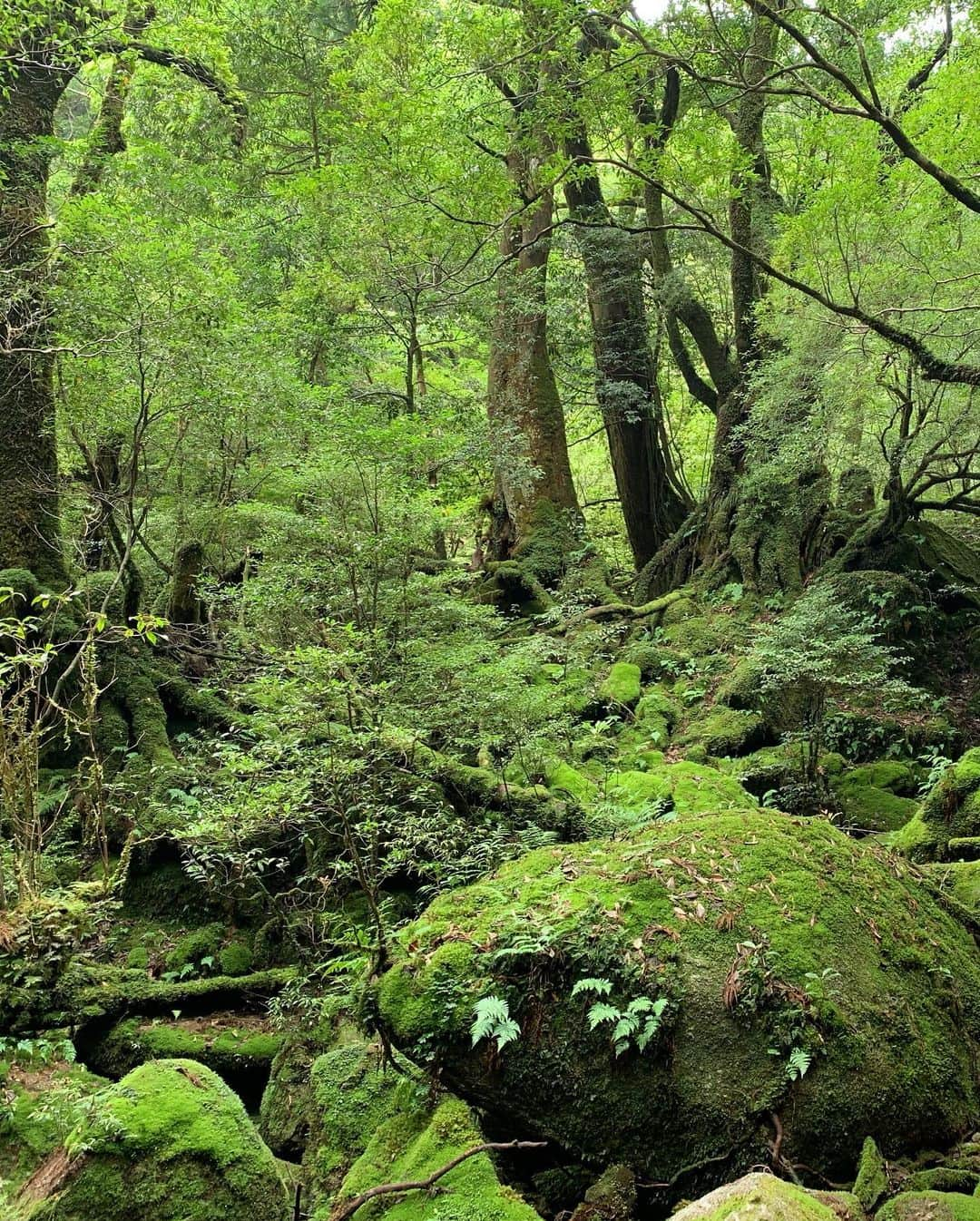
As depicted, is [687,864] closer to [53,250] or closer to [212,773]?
[212,773]

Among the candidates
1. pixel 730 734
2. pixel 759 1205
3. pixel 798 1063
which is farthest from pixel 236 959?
pixel 730 734

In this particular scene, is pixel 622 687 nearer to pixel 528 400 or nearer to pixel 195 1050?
pixel 528 400

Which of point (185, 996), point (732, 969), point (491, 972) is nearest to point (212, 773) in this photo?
point (185, 996)

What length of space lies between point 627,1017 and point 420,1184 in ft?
3.02

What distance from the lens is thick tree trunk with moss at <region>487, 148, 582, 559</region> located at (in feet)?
44.6

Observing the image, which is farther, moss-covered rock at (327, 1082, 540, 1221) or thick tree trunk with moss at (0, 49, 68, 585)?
thick tree trunk with moss at (0, 49, 68, 585)

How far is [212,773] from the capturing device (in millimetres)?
6828

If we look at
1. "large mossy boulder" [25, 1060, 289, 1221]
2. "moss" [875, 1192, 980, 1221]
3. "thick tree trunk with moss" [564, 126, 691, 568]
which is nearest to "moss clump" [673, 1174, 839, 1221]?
"moss" [875, 1192, 980, 1221]

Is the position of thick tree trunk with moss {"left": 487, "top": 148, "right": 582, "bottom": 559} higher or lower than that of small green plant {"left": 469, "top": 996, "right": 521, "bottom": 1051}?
higher

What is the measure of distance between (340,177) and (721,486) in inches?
284

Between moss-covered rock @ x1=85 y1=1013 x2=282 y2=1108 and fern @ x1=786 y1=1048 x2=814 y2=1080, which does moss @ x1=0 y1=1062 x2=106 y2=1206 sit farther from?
fern @ x1=786 y1=1048 x2=814 y2=1080

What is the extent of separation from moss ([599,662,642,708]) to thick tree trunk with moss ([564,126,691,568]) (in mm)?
4612

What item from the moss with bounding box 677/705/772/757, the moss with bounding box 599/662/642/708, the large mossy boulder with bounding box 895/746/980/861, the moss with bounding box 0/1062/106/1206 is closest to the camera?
the moss with bounding box 0/1062/106/1206

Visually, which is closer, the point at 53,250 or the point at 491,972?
the point at 491,972
